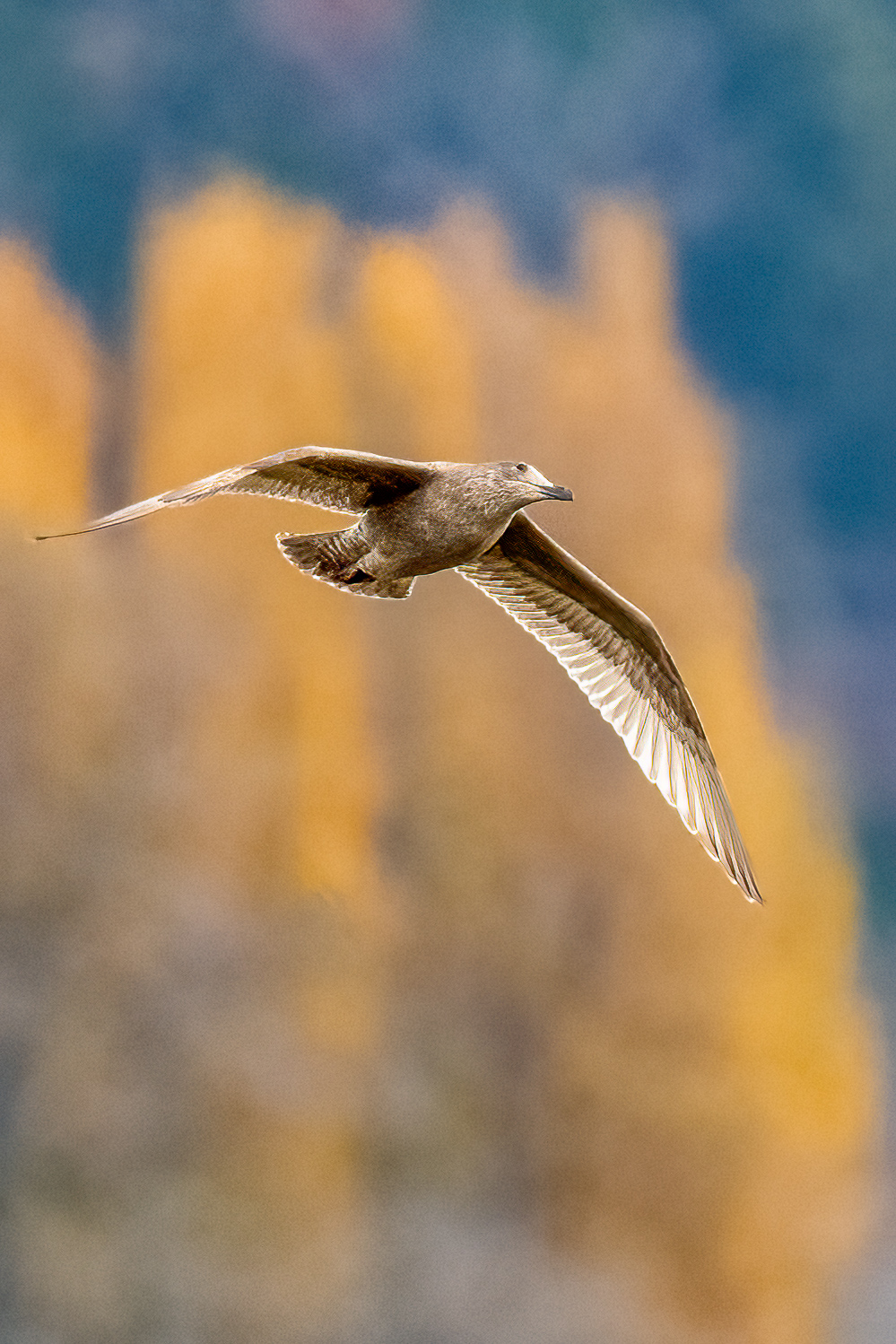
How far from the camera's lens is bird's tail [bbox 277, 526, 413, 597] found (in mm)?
8737

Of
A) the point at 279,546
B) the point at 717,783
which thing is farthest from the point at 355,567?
the point at 717,783

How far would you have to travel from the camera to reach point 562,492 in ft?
26.3

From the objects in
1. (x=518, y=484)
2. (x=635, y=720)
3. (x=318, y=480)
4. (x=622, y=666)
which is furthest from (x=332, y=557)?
(x=635, y=720)

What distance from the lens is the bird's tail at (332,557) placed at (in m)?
8.74

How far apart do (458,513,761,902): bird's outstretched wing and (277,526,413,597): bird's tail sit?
1.59 meters

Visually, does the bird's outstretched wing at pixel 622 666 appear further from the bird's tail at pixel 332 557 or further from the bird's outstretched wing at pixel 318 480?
the bird's outstretched wing at pixel 318 480

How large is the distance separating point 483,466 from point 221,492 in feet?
6.57

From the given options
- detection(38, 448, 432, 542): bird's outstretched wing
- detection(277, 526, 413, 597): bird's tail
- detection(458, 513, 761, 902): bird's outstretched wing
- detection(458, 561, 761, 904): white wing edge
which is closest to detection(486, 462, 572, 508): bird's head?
detection(38, 448, 432, 542): bird's outstretched wing

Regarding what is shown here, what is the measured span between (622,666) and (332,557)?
9.90ft

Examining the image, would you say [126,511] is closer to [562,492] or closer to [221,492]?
[221,492]

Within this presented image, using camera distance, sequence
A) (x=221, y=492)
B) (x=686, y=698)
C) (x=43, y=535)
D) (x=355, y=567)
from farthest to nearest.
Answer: (x=686, y=698)
(x=355, y=567)
(x=221, y=492)
(x=43, y=535)

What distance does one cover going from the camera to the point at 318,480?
8.30 metres

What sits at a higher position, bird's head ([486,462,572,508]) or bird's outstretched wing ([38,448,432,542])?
bird's head ([486,462,572,508])

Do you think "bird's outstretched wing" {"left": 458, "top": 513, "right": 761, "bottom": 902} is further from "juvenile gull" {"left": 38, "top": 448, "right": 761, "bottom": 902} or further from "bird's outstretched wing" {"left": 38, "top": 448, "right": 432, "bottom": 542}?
"bird's outstretched wing" {"left": 38, "top": 448, "right": 432, "bottom": 542}
